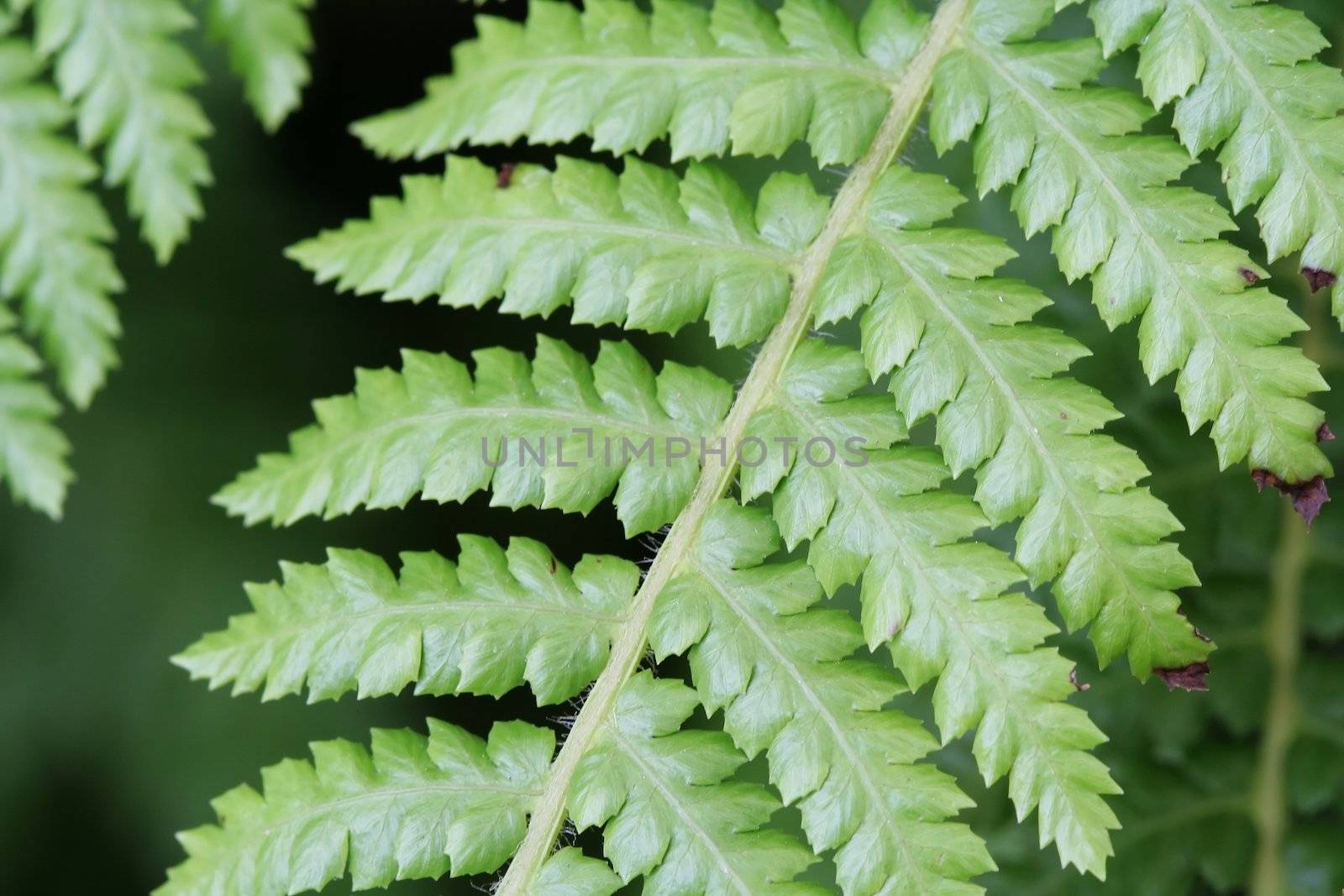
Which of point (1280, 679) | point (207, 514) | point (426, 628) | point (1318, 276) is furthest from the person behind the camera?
point (207, 514)

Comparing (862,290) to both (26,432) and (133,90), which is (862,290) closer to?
(133,90)

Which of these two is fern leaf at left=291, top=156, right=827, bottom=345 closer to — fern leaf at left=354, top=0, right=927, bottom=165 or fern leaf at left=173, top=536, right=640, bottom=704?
fern leaf at left=354, top=0, right=927, bottom=165

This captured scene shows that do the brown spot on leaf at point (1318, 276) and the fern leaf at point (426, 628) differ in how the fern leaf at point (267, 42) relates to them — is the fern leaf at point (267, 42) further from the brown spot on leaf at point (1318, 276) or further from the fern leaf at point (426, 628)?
the brown spot on leaf at point (1318, 276)

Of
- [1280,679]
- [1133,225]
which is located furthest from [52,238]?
[1280,679]

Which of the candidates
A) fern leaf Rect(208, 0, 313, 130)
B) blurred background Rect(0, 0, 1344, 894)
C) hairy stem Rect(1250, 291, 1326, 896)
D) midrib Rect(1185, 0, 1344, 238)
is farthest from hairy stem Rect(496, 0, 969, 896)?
hairy stem Rect(1250, 291, 1326, 896)

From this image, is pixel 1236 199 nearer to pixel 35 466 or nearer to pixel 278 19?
pixel 278 19

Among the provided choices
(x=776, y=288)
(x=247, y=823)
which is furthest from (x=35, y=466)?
(x=776, y=288)

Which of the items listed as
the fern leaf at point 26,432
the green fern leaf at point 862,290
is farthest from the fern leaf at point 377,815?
the green fern leaf at point 862,290
